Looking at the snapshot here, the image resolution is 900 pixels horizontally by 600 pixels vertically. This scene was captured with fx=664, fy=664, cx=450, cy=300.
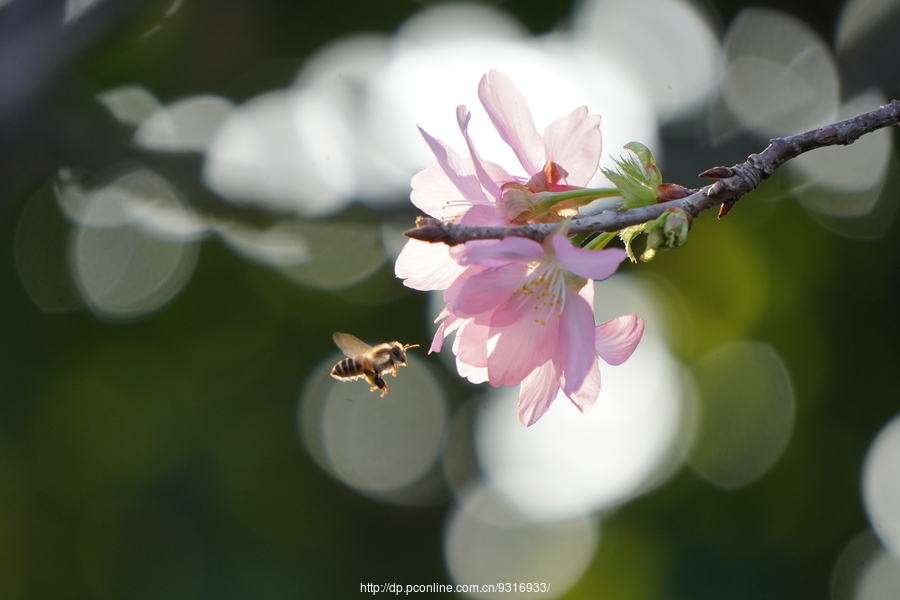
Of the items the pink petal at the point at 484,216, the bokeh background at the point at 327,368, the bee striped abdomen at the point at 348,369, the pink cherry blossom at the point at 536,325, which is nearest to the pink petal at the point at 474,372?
the pink cherry blossom at the point at 536,325

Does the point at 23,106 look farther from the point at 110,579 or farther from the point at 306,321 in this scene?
the point at 110,579

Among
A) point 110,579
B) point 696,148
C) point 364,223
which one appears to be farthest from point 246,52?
point 110,579

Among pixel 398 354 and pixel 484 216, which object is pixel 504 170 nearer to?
pixel 484 216

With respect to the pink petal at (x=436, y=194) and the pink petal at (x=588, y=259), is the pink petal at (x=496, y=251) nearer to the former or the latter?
the pink petal at (x=588, y=259)

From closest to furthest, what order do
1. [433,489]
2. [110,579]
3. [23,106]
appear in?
[23,106] < [110,579] < [433,489]

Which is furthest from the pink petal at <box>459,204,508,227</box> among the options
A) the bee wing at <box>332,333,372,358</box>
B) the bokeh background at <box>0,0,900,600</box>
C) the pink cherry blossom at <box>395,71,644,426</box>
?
the bokeh background at <box>0,0,900,600</box>

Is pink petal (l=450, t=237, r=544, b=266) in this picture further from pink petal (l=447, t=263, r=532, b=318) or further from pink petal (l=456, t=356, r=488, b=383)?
pink petal (l=456, t=356, r=488, b=383)
